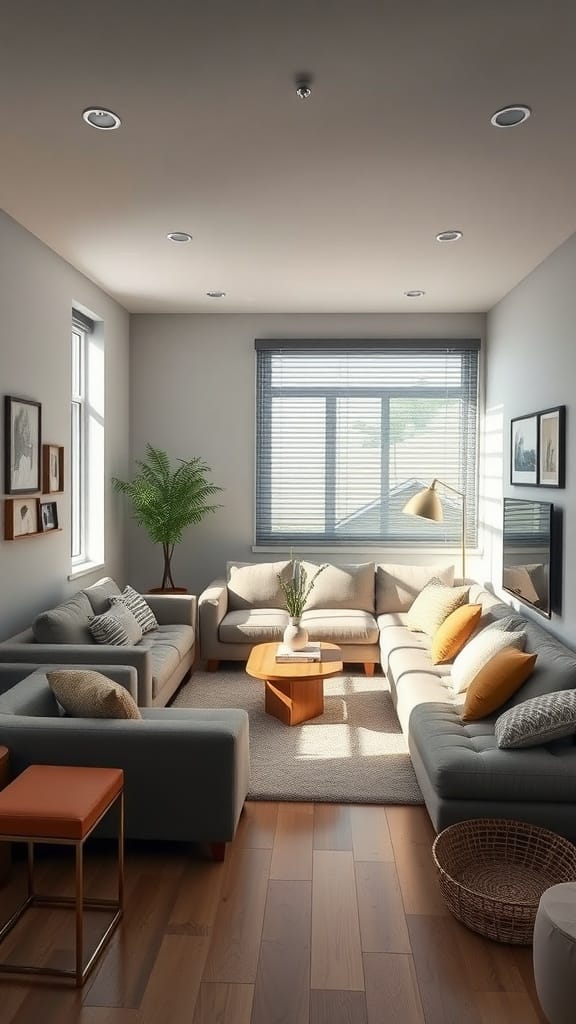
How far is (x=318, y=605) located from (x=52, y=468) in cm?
235

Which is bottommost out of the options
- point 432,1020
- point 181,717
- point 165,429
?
point 432,1020

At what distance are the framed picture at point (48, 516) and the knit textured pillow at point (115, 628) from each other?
612mm

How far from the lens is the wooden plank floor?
7.00ft

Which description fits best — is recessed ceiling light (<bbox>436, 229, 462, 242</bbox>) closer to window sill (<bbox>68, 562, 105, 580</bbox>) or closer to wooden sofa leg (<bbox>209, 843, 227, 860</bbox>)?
window sill (<bbox>68, 562, 105, 580</bbox>)

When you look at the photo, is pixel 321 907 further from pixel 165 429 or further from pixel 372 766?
pixel 165 429

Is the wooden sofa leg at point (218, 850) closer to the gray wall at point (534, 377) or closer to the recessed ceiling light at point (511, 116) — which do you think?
the gray wall at point (534, 377)

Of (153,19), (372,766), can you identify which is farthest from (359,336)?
(153,19)

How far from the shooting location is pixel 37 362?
14.5 feet

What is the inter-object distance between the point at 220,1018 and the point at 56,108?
117 inches

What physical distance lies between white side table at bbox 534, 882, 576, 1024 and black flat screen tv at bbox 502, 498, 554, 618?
2364mm

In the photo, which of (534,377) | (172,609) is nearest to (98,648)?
(172,609)

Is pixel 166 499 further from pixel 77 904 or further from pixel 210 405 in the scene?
pixel 77 904

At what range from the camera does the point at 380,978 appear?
227 cm

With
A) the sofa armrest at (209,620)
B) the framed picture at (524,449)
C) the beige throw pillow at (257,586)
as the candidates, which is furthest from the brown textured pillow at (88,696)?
the beige throw pillow at (257,586)
